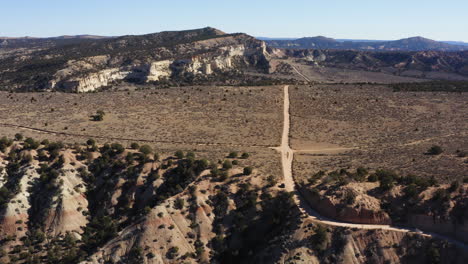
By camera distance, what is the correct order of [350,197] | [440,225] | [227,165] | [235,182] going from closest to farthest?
1. [440,225]
2. [350,197]
3. [235,182]
4. [227,165]

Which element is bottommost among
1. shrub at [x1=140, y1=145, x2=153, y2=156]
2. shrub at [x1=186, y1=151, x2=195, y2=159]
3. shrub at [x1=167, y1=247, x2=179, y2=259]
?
shrub at [x1=167, y1=247, x2=179, y2=259]

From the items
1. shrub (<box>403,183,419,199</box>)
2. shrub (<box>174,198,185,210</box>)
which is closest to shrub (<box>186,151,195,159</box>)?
shrub (<box>174,198,185,210</box>)

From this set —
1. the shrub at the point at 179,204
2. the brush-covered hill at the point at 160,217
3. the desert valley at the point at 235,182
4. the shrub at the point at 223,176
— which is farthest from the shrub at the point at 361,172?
the shrub at the point at 179,204

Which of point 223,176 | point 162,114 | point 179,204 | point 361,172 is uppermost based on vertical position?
point 361,172

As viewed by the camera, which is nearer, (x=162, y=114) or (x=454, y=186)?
(x=454, y=186)

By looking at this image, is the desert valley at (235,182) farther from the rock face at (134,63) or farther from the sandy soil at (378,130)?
the rock face at (134,63)

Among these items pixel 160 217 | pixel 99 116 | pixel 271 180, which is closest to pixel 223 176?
pixel 271 180

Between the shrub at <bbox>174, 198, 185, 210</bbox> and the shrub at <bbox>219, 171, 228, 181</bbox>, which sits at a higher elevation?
the shrub at <bbox>219, 171, 228, 181</bbox>

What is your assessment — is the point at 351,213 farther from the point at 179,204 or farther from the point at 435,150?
the point at 435,150

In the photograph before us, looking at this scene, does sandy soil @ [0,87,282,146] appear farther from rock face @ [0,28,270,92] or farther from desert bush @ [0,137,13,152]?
rock face @ [0,28,270,92]

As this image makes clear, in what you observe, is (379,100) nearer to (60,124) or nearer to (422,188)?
(422,188)

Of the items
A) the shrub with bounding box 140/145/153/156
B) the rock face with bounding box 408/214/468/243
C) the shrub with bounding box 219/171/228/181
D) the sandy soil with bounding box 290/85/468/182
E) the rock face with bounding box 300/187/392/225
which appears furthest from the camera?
the shrub with bounding box 140/145/153/156

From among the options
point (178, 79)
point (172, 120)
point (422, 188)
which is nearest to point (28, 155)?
point (172, 120)
